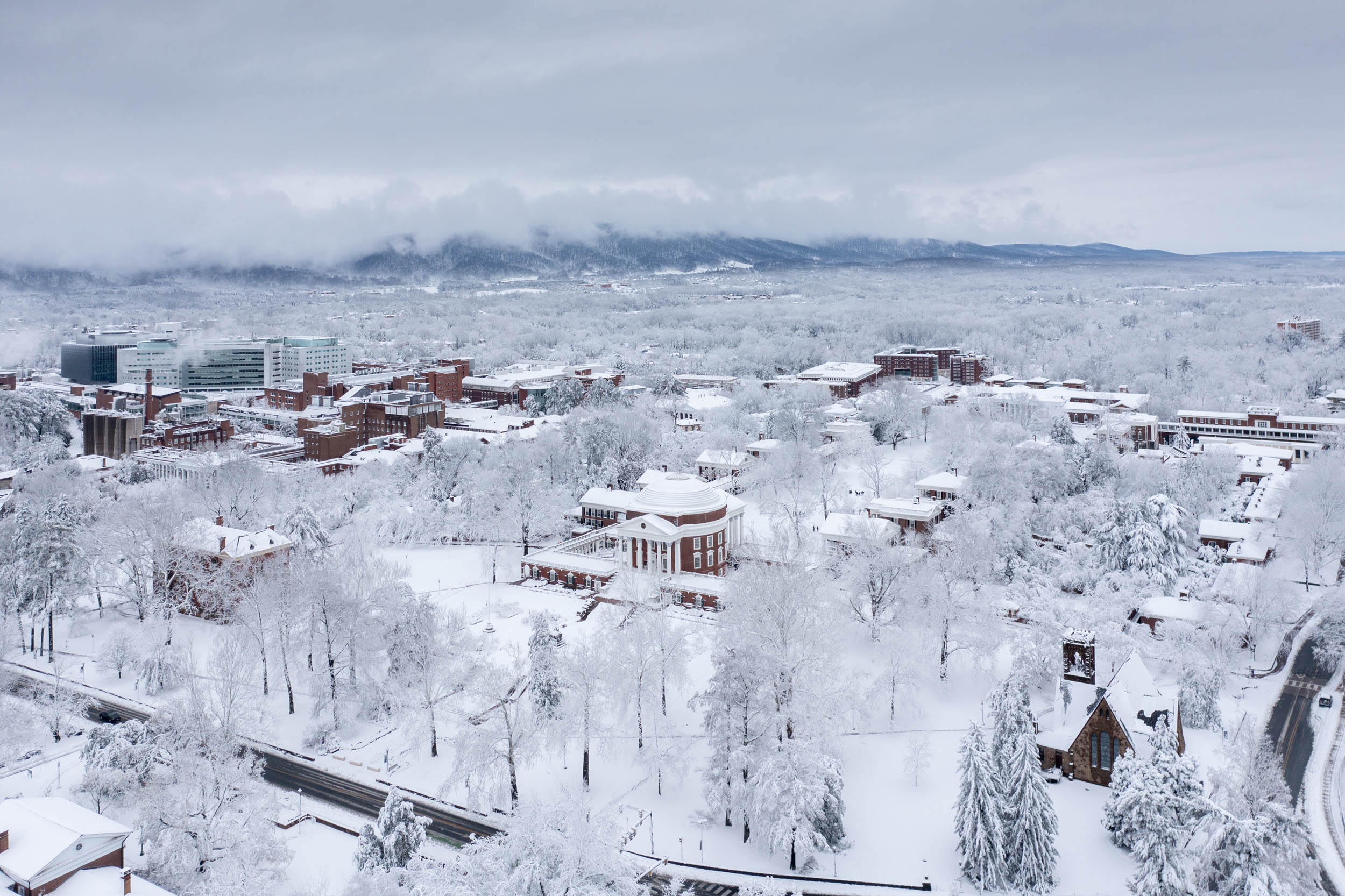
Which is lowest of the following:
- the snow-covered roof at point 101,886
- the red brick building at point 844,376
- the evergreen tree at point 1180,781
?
the snow-covered roof at point 101,886

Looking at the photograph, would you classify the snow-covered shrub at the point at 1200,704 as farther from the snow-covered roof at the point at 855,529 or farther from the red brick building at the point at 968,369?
the red brick building at the point at 968,369

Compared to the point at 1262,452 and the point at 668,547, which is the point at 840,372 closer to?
the point at 1262,452

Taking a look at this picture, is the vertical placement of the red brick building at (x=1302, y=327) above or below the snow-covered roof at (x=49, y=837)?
above

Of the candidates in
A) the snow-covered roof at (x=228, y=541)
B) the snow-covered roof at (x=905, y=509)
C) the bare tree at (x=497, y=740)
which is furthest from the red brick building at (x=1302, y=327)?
the bare tree at (x=497, y=740)

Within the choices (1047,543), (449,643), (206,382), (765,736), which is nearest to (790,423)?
(1047,543)

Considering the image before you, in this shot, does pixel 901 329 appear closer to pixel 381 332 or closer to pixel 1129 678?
pixel 381 332

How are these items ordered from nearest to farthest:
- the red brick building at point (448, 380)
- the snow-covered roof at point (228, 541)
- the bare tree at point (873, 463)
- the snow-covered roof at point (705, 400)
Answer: the snow-covered roof at point (228, 541), the bare tree at point (873, 463), the snow-covered roof at point (705, 400), the red brick building at point (448, 380)
